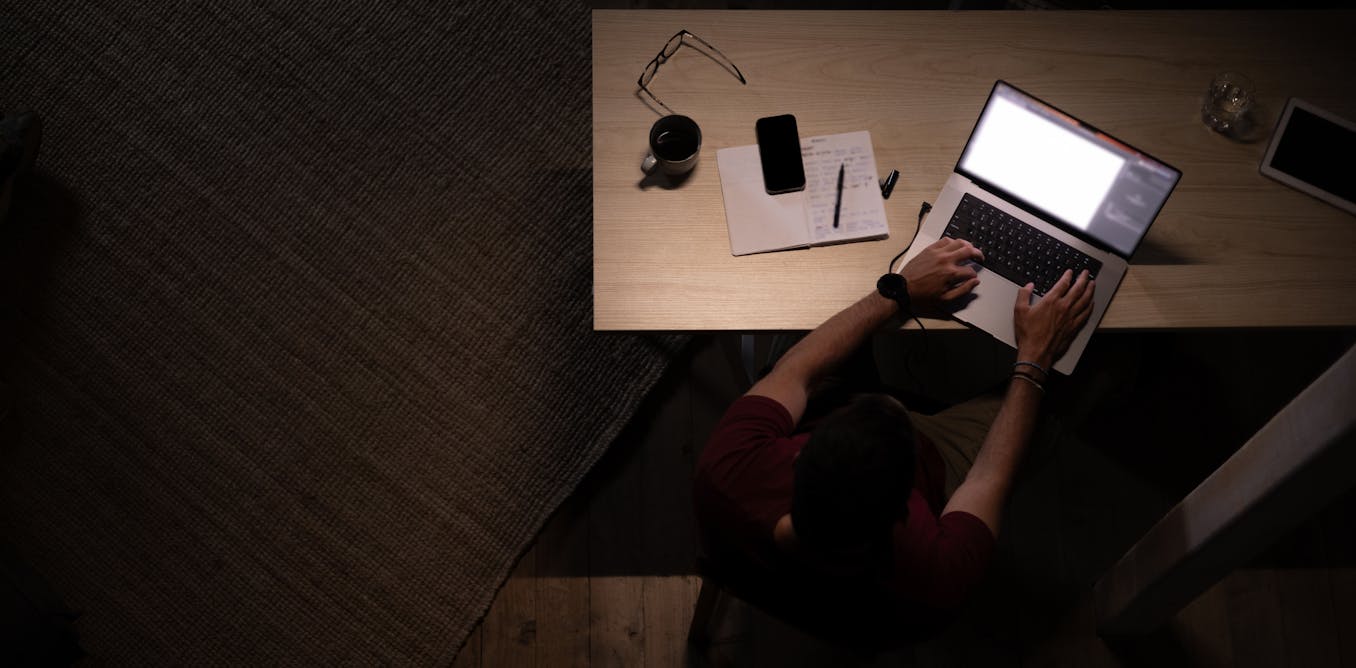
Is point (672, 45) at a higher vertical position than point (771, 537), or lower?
higher

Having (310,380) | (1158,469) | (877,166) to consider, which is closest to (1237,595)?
(1158,469)

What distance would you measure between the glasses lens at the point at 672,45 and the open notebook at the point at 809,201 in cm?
22

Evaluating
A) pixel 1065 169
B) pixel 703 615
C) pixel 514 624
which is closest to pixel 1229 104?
pixel 1065 169

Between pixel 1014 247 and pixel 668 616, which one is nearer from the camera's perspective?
pixel 1014 247

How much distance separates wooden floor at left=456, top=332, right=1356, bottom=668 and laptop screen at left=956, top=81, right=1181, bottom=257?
49 cm

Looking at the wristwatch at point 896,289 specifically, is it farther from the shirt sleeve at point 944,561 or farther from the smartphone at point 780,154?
the shirt sleeve at point 944,561

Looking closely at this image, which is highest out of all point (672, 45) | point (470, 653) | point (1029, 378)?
point (672, 45)

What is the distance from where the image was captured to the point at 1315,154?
153cm

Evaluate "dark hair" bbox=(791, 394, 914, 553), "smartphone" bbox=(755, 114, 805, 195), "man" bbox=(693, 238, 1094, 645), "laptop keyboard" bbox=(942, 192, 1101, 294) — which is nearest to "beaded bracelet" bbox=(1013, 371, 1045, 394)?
"man" bbox=(693, 238, 1094, 645)

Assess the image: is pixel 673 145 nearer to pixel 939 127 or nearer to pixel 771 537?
pixel 939 127

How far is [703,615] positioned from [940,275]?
2.83ft

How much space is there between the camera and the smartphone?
150 centimetres

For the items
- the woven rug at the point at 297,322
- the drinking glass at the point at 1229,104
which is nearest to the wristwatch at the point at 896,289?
the drinking glass at the point at 1229,104

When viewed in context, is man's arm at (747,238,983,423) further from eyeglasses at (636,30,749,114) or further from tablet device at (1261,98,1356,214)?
tablet device at (1261,98,1356,214)
